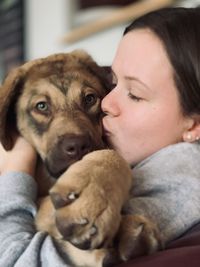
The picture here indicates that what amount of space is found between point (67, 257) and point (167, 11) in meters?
0.81

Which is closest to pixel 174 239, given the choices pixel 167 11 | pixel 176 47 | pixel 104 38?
pixel 176 47

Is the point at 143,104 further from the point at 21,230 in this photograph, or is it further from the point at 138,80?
the point at 21,230

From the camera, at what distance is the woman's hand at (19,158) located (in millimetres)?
1550

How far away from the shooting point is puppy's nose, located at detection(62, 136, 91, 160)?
1.49m

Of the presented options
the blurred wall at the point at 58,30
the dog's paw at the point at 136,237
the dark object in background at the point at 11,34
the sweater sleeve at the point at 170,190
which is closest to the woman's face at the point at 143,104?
the sweater sleeve at the point at 170,190

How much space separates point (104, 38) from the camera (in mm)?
3637

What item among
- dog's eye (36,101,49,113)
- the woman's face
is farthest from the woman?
dog's eye (36,101,49,113)

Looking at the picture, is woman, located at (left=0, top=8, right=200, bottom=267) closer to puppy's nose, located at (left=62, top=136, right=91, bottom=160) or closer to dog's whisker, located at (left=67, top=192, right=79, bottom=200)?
puppy's nose, located at (left=62, top=136, right=91, bottom=160)

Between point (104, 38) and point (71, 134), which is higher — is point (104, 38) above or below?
below

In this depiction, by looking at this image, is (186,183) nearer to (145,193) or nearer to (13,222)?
(145,193)

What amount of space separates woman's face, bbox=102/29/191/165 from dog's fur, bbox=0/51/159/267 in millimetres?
81

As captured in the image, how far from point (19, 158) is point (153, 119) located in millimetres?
378

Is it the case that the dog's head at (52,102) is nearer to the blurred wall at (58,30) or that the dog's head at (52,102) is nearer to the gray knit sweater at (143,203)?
the gray knit sweater at (143,203)

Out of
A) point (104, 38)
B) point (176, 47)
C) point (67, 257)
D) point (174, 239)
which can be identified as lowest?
point (104, 38)
